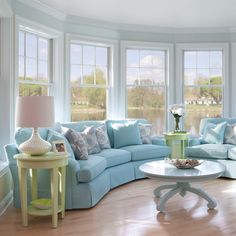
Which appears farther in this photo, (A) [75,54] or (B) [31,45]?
(A) [75,54]

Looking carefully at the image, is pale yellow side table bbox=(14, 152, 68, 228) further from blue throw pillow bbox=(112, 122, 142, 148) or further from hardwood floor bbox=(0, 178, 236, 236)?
blue throw pillow bbox=(112, 122, 142, 148)

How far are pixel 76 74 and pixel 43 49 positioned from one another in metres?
0.85

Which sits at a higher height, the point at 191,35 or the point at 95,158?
the point at 191,35

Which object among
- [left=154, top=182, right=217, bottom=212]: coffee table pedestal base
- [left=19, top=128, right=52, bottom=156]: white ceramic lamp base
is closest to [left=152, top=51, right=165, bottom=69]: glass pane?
[left=154, top=182, right=217, bottom=212]: coffee table pedestal base

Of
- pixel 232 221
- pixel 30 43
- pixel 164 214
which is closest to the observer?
pixel 232 221

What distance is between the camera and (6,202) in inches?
173

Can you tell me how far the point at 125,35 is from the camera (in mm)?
7074

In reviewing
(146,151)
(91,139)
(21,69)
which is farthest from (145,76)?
(21,69)

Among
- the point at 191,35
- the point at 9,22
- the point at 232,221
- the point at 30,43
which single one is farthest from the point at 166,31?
the point at 232,221

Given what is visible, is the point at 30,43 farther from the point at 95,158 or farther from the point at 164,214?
the point at 164,214

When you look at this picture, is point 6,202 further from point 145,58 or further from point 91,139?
point 145,58

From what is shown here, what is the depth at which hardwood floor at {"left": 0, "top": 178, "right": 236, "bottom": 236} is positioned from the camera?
354 cm

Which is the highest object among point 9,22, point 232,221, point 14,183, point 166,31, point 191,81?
point 166,31

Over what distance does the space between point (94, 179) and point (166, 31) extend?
13.1 ft
